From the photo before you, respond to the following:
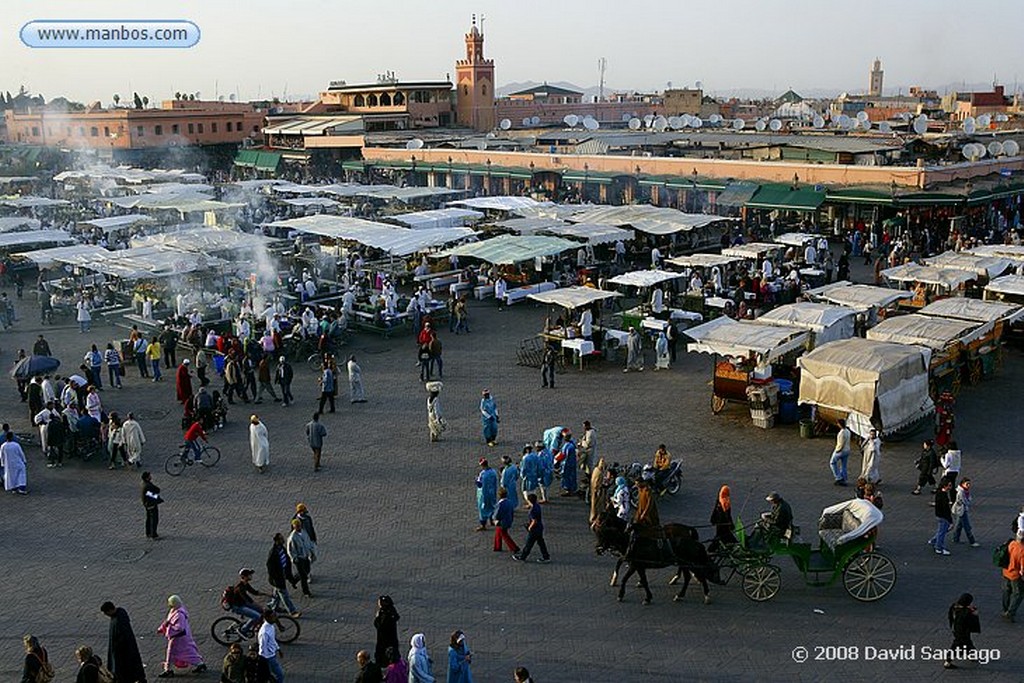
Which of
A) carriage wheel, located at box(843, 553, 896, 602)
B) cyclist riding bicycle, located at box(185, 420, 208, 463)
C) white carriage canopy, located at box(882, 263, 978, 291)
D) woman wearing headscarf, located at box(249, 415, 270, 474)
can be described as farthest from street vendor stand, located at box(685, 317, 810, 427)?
cyclist riding bicycle, located at box(185, 420, 208, 463)

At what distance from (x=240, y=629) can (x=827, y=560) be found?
612cm

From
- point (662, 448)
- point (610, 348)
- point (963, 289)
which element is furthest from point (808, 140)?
point (662, 448)

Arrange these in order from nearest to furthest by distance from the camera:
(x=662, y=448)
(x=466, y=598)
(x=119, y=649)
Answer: (x=119, y=649) → (x=466, y=598) → (x=662, y=448)

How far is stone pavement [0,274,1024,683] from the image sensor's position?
9.40 m

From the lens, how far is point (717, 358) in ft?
59.6

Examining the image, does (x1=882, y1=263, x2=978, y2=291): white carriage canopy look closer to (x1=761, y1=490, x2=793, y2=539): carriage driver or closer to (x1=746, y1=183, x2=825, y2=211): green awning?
(x1=746, y1=183, x2=825, y2=211): green awning

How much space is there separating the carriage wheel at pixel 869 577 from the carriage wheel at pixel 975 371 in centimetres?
909

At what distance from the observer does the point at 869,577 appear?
1011 centimetres

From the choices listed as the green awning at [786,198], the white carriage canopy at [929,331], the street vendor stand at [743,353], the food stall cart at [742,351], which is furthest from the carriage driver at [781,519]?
the green awning at [786,198]

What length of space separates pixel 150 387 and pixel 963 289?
18335 millimetres

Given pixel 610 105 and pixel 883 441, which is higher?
pixel 610 105

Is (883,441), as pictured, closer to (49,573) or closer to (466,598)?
(466,598)

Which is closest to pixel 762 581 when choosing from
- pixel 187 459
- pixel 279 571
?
pixel 279 571
